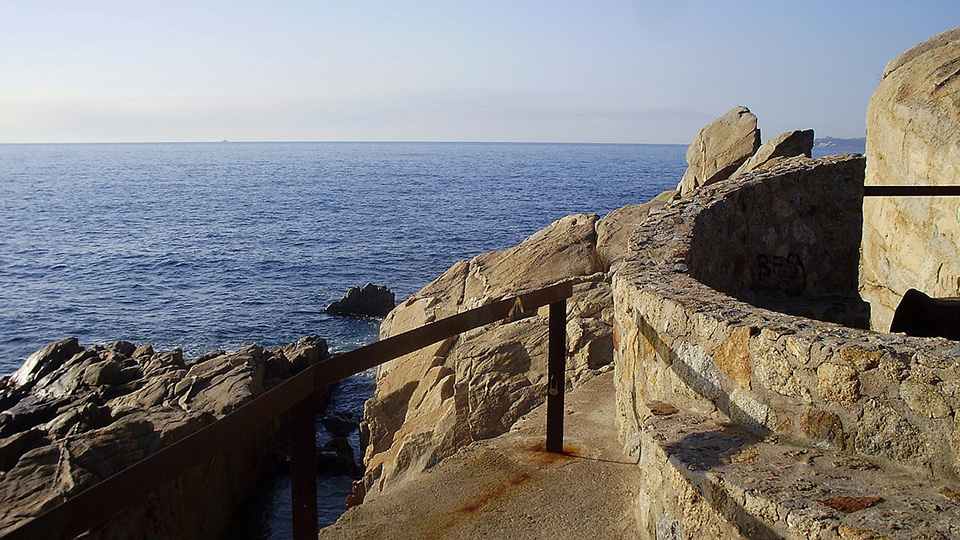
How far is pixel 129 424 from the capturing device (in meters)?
11.2

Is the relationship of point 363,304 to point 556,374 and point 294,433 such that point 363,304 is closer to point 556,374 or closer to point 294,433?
point 556,374

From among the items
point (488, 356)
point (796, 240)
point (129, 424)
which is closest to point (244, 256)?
point (129, 424)

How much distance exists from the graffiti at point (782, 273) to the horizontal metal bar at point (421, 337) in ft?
9.39

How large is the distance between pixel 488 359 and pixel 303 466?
576 cm

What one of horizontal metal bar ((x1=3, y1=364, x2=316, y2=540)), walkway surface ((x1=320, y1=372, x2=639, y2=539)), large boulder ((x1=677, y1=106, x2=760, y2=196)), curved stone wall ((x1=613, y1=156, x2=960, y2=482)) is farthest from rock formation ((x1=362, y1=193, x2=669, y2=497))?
large boulder ((x1=677, y1=106, x2=760, y2=196))

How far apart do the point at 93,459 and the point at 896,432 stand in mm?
10237

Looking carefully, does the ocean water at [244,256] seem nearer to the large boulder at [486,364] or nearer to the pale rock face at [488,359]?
the pale rock face at [488,359]

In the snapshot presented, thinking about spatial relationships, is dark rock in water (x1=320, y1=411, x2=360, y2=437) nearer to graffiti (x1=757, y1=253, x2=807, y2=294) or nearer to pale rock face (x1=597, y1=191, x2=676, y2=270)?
pale rock face (x1=597, y1=191, x2=676, y2=270)

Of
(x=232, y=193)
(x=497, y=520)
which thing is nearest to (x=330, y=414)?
(x=497, y=520)

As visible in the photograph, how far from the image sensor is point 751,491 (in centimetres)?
278

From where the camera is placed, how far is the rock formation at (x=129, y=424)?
9.90m

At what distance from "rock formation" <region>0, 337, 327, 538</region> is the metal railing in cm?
687

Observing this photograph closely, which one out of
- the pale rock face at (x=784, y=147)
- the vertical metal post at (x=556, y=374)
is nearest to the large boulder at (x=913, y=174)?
the vertical metal post at (x=556, y=374)

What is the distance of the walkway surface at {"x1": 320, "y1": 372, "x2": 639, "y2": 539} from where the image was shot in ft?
13.9
